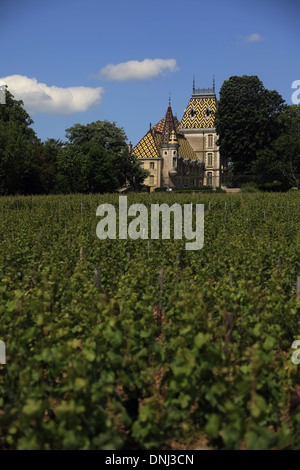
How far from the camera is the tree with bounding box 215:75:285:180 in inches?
2084

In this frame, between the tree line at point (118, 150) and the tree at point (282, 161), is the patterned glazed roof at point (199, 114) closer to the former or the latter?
the tree line at point (118, 150)

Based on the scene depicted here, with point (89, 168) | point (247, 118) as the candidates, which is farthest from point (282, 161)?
point (89, 168)

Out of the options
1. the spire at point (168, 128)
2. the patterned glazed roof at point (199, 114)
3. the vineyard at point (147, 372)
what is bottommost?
the vineyard at point (147, 372)

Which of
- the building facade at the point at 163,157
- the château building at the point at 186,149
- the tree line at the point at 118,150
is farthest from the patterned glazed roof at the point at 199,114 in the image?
the tree line at the point at 118,150

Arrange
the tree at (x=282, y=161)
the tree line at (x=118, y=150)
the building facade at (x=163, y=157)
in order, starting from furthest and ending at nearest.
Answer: the building facade at (x=163, y=157) < the tree at (x=282, y=161) < the tree line at (x=118, y=150)

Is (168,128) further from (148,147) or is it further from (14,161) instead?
(14,161)

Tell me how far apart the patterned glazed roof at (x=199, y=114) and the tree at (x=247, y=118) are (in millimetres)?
31374

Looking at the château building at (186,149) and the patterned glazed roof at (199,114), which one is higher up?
the patterned glazed roof at (199,114)

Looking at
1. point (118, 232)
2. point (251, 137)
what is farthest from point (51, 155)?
point (118, 232)

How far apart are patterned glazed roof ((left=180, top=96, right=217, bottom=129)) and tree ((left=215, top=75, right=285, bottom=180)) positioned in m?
31.4

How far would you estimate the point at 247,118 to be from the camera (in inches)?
2093

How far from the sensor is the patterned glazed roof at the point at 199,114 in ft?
284

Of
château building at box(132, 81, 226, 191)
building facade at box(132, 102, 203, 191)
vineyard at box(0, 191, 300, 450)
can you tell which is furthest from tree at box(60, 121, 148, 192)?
vineyard at box(0, 191, 300, 450)
